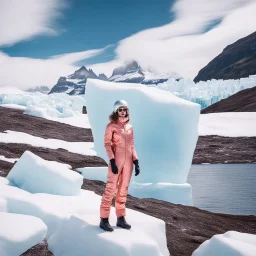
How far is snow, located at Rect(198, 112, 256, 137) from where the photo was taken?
162 feet

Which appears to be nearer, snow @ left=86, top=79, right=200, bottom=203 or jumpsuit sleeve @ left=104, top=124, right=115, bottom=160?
jumpsuit sleeve @ left=104, top=124, right=115, bottom=160

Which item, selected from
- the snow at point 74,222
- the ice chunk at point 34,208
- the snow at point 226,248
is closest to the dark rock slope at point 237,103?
the snow at point 74,222

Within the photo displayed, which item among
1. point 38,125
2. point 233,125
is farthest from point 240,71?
point 38,125

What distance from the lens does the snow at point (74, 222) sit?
6.11 metres

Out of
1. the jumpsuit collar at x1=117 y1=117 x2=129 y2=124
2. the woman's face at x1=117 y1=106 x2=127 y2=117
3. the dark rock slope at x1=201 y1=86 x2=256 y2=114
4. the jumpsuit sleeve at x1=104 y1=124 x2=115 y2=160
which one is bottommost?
the dark rock slope at x1=201 y1=86 x2=256 y2=114

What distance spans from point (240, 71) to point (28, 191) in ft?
555

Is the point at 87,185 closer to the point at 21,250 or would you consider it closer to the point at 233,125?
the point at 21,250

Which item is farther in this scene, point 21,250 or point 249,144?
point 249,144

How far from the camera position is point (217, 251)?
664 cm

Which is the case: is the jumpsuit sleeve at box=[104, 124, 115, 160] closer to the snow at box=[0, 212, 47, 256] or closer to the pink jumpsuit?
the pink jumpsuit

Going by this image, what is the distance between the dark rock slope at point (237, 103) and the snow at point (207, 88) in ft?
5.33

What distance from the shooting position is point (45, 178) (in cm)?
900

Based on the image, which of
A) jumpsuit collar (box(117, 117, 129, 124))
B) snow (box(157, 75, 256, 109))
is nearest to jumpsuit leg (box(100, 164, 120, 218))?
jumpsuit collar (box(117, 117, 129, 124))

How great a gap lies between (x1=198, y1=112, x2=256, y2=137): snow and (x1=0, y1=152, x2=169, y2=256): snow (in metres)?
42.0
